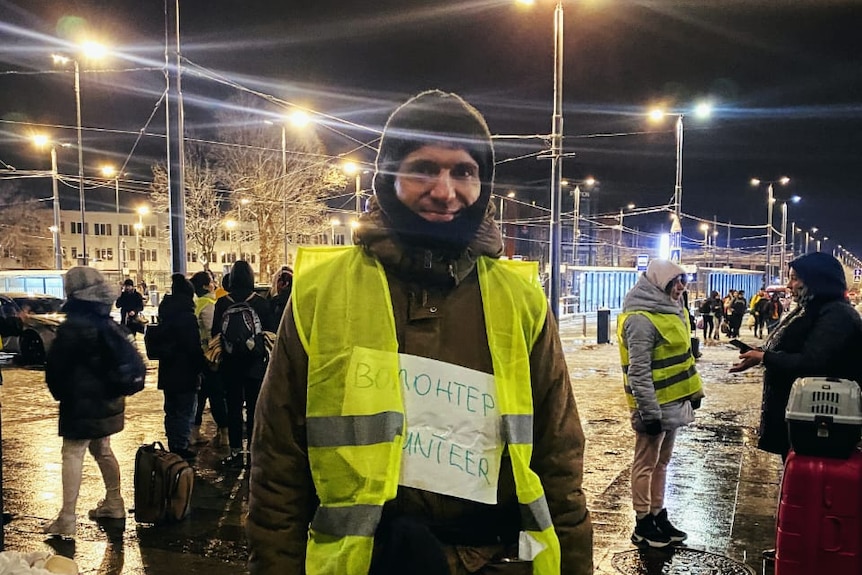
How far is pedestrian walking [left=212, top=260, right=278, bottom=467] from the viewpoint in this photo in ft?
23.5

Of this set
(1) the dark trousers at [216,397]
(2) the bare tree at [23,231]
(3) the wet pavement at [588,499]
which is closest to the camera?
(3) the wet pavement at [588,499]

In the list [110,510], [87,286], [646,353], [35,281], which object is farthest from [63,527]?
[35,281]

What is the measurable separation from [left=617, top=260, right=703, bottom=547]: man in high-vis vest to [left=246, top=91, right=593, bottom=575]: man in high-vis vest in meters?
3.26

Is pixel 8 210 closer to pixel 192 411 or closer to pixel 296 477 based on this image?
pixel 192 411

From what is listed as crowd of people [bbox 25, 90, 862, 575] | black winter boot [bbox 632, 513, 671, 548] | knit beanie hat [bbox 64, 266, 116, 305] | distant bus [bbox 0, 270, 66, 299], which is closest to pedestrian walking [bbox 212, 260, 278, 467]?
knit beanie hat [bbox 64, 266, 116, 305]

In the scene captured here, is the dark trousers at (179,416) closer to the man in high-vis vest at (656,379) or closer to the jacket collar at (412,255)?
the man in high-vis vest at (656,379)

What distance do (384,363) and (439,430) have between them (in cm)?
23

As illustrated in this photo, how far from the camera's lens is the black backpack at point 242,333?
7.14 meters

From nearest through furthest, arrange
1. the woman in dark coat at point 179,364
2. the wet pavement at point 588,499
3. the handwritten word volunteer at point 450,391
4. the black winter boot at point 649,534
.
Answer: the handwritten word volunteer at point 450,391 < the wet pavement at point 588,499 < the black winter boot at point 649,534 < the woman in dark coat at point 179,364

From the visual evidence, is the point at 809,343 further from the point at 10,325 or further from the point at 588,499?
the point at 10,325

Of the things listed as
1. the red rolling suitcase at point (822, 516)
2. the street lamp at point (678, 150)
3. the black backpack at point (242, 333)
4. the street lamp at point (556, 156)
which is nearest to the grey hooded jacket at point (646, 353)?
the red rolling suitcase at point (822, 516)

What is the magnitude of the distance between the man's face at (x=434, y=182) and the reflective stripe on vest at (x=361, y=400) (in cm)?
20

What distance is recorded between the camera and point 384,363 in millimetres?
1818

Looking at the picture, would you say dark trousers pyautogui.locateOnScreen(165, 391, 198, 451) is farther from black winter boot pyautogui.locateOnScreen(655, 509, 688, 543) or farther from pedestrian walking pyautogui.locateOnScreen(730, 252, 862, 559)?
pedestrian walking pyautogui.locateOnScreen(730, 252, 862, 559)
